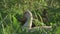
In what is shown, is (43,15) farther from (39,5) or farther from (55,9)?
(55,9)

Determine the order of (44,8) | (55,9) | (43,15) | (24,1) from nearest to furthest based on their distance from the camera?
(55,9) → (24,1) → (44,8) → (43,15)

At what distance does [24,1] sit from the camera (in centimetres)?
227

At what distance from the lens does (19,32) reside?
885mm

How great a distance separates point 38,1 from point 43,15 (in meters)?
0.42

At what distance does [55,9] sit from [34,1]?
336mm

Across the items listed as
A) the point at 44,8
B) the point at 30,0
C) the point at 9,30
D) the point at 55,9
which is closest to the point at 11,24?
the point at 9,30

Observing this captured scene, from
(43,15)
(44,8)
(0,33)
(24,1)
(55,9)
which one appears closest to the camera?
(0,33)

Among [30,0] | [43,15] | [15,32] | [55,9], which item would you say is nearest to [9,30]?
[15,32]

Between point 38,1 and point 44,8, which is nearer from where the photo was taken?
point 38,1

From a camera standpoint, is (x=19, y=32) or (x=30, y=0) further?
(x=30, y=0)

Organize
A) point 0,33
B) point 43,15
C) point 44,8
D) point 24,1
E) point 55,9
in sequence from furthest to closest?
point 43,15
point 44,8
point 24,1
point 55,9
point 0,33

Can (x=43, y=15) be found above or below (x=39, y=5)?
below

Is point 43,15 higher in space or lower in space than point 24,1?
lower

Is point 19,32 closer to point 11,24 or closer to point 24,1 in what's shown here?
point 11,24
